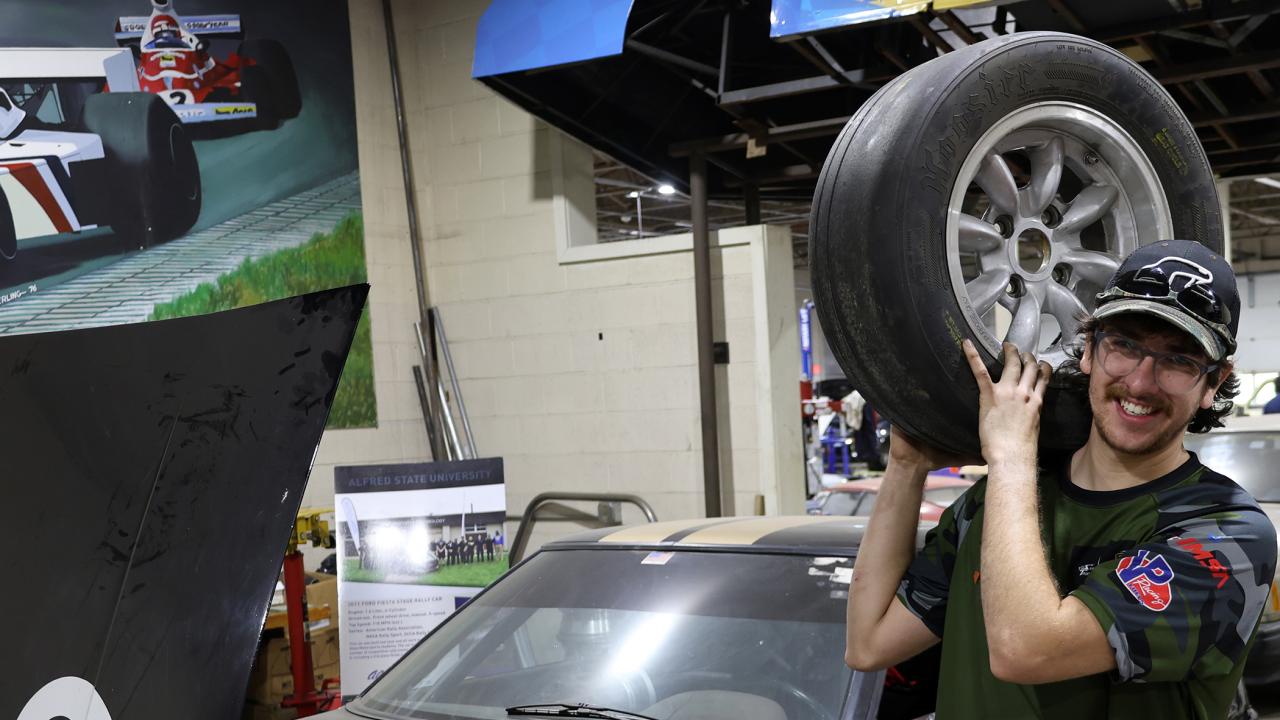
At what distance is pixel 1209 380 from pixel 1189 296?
131mm

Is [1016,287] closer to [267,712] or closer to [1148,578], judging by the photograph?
[1148,578]

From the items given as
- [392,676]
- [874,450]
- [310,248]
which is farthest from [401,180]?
[874,450]

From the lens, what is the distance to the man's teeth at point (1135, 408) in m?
1.64

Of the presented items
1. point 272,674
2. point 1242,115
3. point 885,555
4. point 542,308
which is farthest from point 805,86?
point 885,555

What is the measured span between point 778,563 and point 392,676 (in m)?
1.02

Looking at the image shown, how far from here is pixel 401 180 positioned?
8.46 metres

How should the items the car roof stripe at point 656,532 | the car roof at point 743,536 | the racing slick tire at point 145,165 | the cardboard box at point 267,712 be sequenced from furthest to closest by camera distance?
the racing slick tire at point 145,165 < the cardboard box at point 267,712 < the car roof stripe at point 656,532 < the car roof at point 743,536

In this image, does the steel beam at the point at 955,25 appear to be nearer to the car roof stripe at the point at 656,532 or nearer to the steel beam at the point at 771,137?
the steel beam at the point at 771,137

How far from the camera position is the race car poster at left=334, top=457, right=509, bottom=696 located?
5363 millimetres

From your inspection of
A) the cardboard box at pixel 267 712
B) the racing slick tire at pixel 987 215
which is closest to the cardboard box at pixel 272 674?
the cardboard box at pixel 267 712

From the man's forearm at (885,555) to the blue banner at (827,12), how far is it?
358 cm

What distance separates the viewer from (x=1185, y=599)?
1525 millimetres

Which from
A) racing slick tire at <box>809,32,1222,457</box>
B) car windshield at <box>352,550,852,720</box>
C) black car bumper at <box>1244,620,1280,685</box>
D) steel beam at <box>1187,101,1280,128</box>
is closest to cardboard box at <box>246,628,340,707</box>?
car windshield at <box>352,550,852,720</box>

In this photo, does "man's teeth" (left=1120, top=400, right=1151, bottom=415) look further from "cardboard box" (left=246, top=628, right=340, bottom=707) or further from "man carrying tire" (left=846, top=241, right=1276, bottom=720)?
"cardboard box" (left=246, top=628, right=340, bottom=707)
